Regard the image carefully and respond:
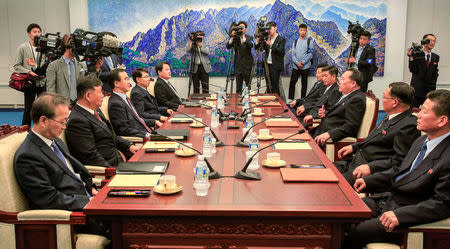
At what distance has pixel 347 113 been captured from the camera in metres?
4.21

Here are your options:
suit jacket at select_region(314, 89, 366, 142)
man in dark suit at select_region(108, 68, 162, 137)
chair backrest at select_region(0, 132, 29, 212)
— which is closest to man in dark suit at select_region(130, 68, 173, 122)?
man in dark suit at select_region(108, 68, 162, 137)

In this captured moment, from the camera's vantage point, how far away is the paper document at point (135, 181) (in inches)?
93.6

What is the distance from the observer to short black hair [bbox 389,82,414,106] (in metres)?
3.14

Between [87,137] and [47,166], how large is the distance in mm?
913

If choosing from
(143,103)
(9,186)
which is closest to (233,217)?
(9,186)

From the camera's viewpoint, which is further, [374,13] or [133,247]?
[374,13]

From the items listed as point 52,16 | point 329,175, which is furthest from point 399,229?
point 52,16

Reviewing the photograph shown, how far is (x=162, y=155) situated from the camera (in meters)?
3.00

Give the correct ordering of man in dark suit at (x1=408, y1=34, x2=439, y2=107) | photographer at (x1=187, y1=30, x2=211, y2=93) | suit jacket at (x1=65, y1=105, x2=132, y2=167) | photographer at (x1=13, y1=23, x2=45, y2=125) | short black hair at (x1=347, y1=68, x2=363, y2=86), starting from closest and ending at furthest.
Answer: suit jacket at (x1=65, y1=105, x2=132, y2=167) → short black hair at (x1=347, y1=68, x2=363, y2=86) → photographer at (x1=13, y1=23, x2=45, y2=125) → man in dark suit at (x1=408, y1=34, x2=439, y2=107) → photographer at (x1=187, y1=30, x2=211, y2=93)

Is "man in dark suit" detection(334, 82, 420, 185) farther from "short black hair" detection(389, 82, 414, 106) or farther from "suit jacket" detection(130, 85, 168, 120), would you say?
"suit jacket" detection(130, 85, 168, 120)

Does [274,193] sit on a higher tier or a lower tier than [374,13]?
lower

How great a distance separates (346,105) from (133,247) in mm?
2757

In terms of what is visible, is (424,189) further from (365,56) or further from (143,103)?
(365,56)

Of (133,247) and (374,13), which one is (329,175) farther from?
(374,13)
